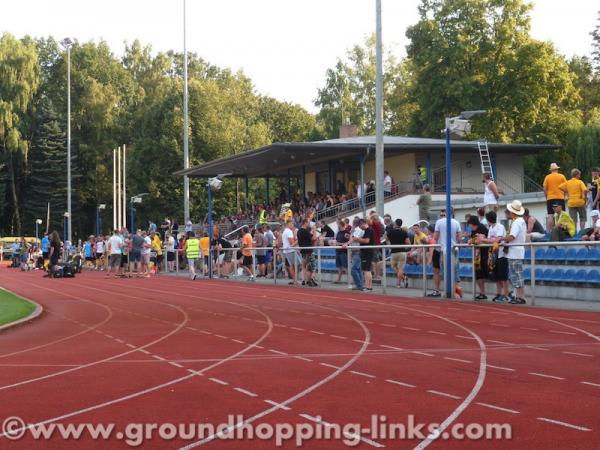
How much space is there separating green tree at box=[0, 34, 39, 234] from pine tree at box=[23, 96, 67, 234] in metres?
1.44

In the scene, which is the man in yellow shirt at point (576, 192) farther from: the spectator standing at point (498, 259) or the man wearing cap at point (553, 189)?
the spectator standing at point (498, 259)

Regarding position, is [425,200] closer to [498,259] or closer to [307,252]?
[307,252]

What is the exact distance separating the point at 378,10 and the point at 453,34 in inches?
1304

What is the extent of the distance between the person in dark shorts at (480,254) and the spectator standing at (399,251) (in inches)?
135

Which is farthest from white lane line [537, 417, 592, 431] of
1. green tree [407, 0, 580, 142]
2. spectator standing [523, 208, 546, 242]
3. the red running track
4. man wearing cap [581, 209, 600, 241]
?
green tree [407, 0, 580, 142]

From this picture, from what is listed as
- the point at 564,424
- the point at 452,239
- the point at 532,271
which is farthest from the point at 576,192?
the point at 564,424

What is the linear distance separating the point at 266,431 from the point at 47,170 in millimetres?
85491

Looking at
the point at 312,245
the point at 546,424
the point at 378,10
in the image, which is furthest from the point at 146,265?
the point at 546,424

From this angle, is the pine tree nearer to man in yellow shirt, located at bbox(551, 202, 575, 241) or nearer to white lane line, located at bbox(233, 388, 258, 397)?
man in yellow shirt, located at bbox(551, 202, 575, 241)

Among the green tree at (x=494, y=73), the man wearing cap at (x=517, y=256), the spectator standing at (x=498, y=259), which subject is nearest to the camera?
the man wearing cap at (x=517, y=256)

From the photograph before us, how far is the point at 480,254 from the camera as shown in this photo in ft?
69.7

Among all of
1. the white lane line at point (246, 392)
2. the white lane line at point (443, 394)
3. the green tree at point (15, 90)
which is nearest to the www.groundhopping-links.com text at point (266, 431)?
the white lane line at point (443, 394)

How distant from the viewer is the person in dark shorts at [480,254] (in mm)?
21172

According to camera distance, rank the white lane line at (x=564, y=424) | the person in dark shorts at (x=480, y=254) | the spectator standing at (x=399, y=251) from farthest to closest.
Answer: the spectator standing at (x=399, y=251) < the person in dark shorts at (x=480, y=254) < the white lane line at (x=564, y=424)
